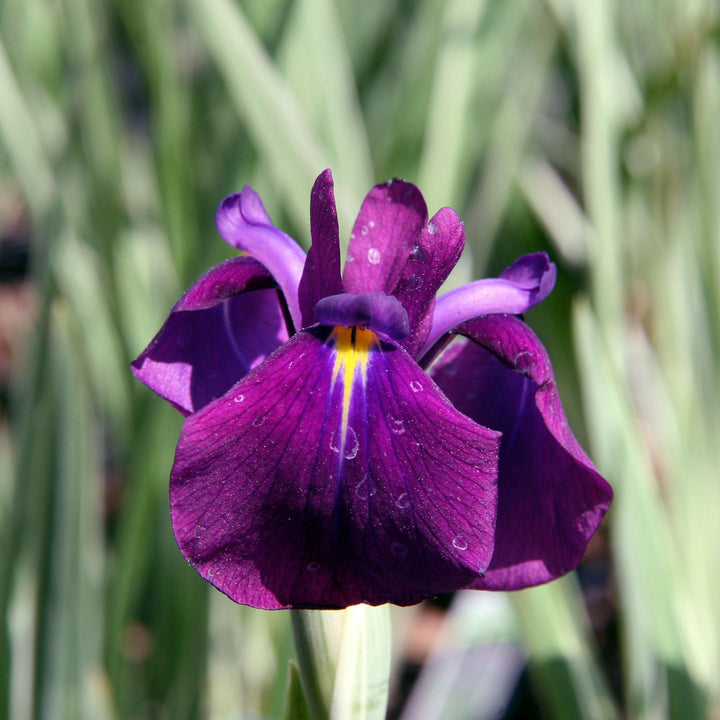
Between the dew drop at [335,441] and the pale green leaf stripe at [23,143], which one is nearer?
the dew drop at [335,441]

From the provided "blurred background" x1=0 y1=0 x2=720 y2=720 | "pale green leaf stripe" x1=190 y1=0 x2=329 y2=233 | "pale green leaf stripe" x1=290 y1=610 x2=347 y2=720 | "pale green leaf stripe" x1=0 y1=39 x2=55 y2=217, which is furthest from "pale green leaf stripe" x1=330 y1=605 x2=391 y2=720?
"pale green leaf stripe" x1=0 y1=39 x2=55 y2=217

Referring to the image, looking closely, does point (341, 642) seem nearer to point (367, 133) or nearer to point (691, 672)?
point (691, 672)

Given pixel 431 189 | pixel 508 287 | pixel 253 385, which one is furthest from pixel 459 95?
pixel 253 385

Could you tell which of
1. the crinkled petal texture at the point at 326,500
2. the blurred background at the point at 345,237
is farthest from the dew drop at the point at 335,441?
the blurred background at the point at 345,237

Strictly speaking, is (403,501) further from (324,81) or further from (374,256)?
(324,81)

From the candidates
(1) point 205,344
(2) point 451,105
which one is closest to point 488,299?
(1) point 205,344

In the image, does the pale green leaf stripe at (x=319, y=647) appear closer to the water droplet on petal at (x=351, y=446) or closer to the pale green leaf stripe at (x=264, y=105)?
the water droplet on petal at (x=351, y=446)
